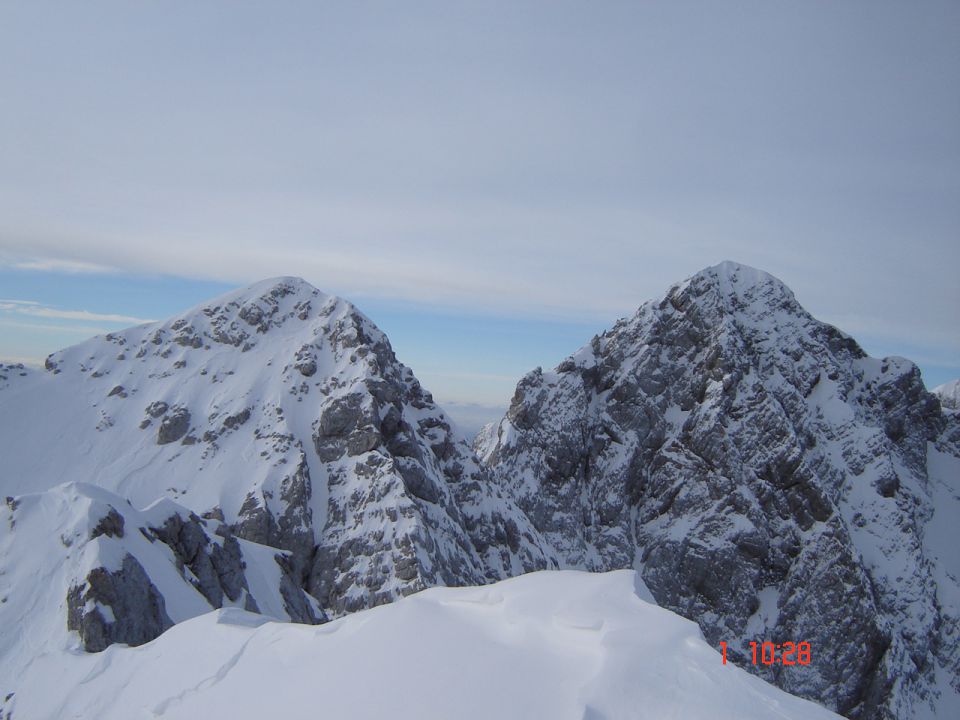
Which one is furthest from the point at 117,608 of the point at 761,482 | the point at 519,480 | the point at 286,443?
the point at 761,482

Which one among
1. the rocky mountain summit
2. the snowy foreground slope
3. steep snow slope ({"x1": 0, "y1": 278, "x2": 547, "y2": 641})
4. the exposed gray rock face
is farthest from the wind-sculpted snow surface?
the snowy foreground slope

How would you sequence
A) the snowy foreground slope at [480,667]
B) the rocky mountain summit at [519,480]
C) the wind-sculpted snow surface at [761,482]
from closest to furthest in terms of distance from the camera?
the snowy foreground slope at [480,667] → the rocky mountain summit at [519,480] → the wind-sculpted snow surface at [761,482]

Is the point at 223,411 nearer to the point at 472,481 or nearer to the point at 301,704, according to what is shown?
the point at 472,481

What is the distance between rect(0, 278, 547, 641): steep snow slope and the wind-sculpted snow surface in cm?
3002

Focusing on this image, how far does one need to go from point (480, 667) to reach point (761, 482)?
126711 millimetres

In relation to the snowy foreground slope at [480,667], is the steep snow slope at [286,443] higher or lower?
lower

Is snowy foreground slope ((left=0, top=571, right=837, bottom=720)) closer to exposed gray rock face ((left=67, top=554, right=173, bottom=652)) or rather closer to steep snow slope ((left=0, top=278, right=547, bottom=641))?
exposed gray rock face ((left=67, top=554, right=173, bottom=652))

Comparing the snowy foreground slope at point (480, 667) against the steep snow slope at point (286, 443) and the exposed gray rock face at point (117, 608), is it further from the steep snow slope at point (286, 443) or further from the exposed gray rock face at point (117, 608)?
the steep snow slope at point (286, 443)

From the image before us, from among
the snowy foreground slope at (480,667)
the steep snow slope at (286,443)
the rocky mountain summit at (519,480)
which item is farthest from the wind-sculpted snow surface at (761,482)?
the snowy foreground slope at (480,667)

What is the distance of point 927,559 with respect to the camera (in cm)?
12594

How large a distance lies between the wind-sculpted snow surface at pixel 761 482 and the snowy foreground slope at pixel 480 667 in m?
94.7

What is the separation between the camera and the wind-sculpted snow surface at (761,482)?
116 metres

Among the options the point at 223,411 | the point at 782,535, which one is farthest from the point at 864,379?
the point at 223,411

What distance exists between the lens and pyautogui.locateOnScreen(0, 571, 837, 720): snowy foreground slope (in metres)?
11.6
